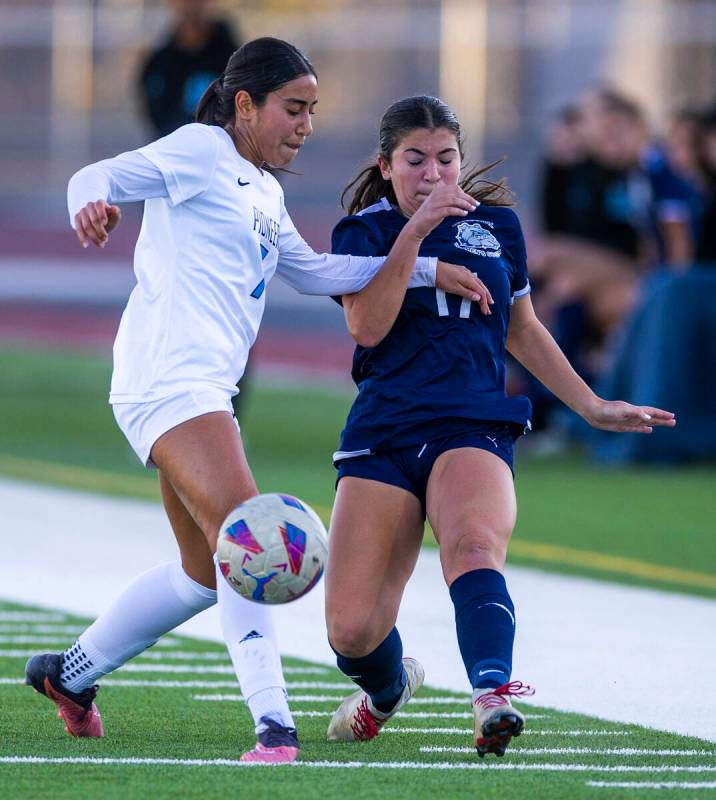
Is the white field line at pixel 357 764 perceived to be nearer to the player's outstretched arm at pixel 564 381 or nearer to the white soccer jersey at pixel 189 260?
the white soccer jersey at pixel 189 260

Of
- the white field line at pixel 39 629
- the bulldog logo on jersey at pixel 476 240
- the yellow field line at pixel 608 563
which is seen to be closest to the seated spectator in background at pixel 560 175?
the yellow field line at pixel 608 563

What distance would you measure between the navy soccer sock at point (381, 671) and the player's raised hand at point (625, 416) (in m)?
0.87

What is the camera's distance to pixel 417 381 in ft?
18.6

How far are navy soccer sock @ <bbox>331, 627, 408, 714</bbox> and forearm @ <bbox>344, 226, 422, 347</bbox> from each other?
859 mm

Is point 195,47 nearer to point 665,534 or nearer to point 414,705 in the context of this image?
point 665,534

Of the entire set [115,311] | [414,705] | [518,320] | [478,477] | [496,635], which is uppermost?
[518,320]

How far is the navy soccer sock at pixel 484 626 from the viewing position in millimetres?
5121

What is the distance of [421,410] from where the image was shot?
5.62 m

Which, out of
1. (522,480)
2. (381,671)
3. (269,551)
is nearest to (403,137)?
(269,551)

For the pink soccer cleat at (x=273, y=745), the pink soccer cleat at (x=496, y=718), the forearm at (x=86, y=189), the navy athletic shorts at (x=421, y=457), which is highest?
the forearm at (x=86, y=189)

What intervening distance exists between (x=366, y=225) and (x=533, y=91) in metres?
23.2

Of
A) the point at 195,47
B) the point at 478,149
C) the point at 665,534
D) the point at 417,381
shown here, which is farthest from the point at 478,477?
the point at 478,149

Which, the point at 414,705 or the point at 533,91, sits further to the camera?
the point at 533,91

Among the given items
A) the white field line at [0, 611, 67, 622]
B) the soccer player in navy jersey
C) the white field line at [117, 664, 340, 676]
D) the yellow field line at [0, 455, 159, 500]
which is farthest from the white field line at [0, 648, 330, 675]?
the yellow field line at [0, 455, 159, 500]
